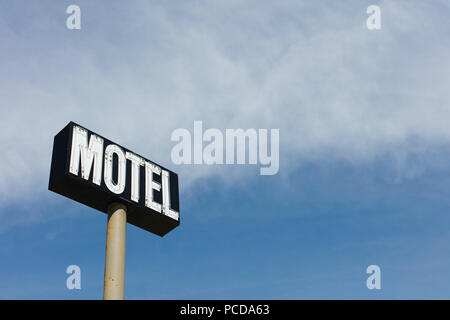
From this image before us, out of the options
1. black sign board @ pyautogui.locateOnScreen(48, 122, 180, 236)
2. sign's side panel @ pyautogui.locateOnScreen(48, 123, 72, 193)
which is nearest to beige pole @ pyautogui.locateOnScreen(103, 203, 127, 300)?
black sign board @ pyautogui.locateOnScreen(48, 122, 180, 236)

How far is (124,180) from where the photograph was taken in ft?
65.0

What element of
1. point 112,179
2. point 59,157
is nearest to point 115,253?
point 112,179

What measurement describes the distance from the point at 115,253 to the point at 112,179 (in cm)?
273

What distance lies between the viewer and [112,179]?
1936 cm

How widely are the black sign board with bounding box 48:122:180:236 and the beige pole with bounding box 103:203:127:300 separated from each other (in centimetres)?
46

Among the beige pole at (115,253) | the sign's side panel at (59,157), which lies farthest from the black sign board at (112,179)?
the beige pole at (115,253)

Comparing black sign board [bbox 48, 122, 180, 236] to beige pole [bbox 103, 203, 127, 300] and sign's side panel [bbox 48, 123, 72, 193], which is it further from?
beige pole [bbox 103, 203, 127, 300]

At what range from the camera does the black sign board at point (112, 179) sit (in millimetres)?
18250

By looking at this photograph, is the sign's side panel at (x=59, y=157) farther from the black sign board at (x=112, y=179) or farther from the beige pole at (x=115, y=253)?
the beige pole at (x=115, y=253)
